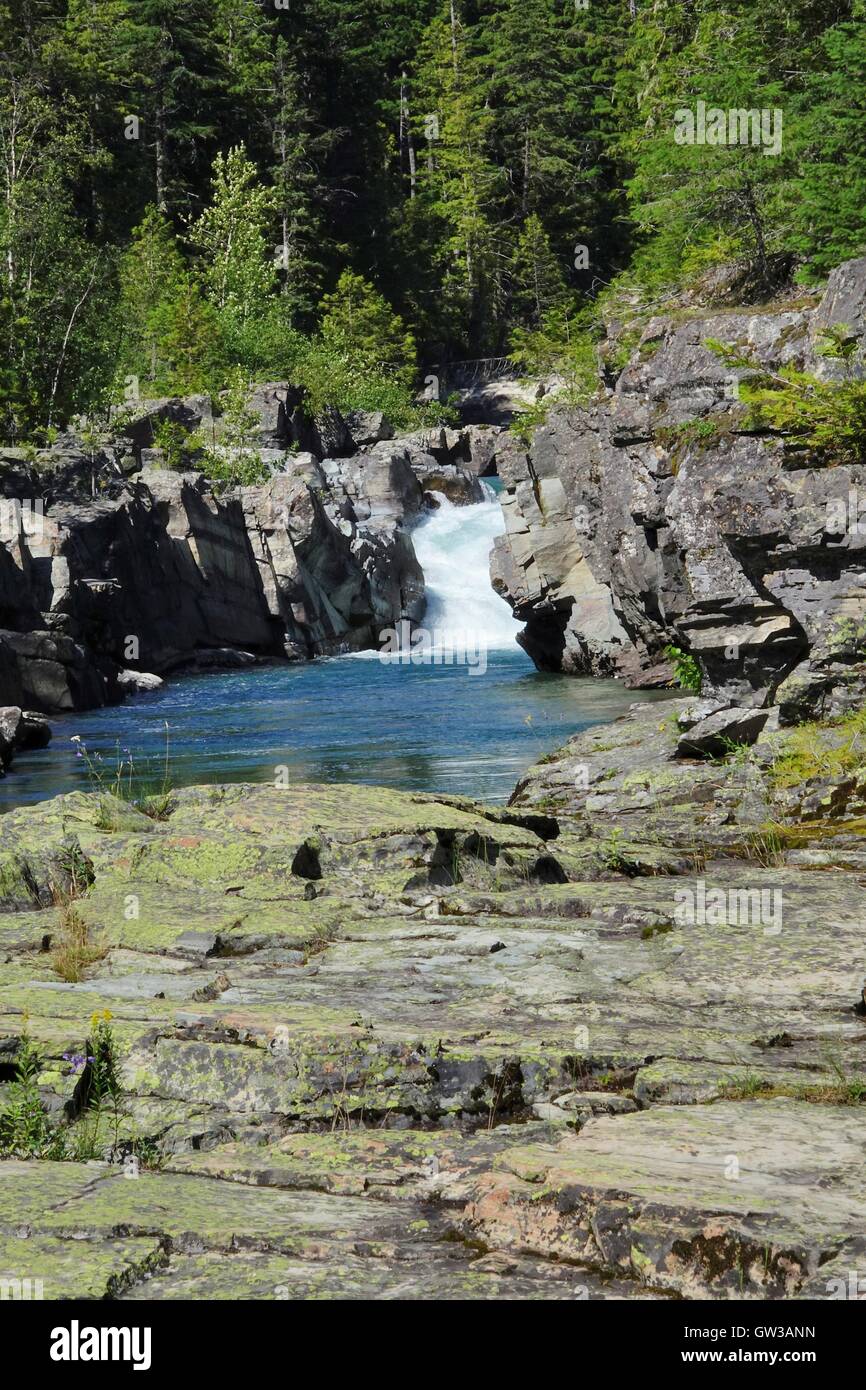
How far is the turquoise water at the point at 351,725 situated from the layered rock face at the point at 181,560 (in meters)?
1.87

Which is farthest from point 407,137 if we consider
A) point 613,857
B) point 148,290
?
point 613,857

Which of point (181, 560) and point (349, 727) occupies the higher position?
point (181, 560)

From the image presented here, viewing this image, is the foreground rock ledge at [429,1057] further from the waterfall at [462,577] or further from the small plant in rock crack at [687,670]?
the waterfall at [462,577]

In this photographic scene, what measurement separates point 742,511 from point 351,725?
12729 mm

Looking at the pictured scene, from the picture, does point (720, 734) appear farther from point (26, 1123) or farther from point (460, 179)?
point (460, 179)

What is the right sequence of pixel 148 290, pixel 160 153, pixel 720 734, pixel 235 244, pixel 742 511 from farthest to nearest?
1. pixel 160 153
2. pixel 235 244
3. pixel 148 290
4. pixel 742 511
5. pixel 720 734

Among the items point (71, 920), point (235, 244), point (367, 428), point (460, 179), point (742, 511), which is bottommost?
point (71, 920)

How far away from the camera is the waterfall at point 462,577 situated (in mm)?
47375

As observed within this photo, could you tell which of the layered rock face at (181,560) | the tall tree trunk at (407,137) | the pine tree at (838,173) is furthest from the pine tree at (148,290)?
the pine tree at (838,173)

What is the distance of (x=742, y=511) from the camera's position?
58.8ft

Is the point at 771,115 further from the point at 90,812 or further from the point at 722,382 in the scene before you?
the point at 90,812

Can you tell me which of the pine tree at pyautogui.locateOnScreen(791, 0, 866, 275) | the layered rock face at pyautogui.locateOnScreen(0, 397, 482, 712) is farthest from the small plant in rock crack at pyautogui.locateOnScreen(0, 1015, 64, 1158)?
the layered rock face at pyautogui.locateOnScreen(0, 397, 482, 712)

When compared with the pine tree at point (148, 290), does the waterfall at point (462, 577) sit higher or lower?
lower

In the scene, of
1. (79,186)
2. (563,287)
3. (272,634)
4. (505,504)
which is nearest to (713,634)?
(505,504)
